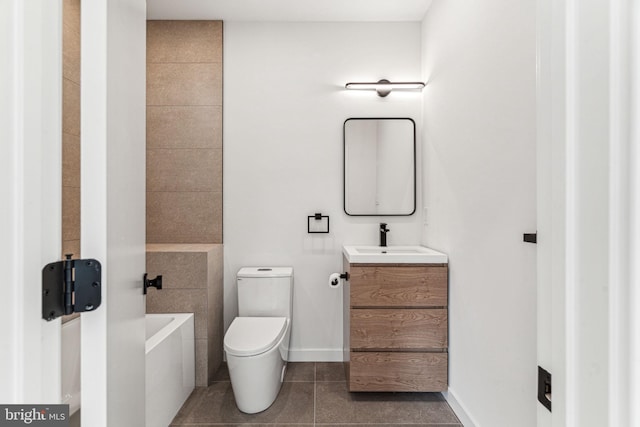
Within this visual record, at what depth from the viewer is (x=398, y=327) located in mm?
1969

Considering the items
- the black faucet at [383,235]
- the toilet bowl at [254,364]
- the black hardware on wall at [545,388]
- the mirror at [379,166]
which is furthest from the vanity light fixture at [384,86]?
the black hardware on wall at [545,388]

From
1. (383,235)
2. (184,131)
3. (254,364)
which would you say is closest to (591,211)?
(254,364)

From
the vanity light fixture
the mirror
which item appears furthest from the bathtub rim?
the vanity light fixture

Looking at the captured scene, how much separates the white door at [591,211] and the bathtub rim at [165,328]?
5.69ft

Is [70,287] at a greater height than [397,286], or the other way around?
[70,287]

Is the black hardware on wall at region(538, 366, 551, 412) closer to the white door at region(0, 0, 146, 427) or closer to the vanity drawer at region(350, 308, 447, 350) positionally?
the white door at region(0, 0, 146, 427)

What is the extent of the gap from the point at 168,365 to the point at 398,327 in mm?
1310

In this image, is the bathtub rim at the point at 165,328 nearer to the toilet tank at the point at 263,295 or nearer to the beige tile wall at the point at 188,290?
the beige tile wall at the point at 188,290

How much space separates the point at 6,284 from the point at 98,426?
0.37 meters

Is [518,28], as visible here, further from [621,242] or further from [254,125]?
[254,125]

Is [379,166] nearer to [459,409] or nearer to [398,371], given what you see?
[398,371]

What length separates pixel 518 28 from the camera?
1310mm

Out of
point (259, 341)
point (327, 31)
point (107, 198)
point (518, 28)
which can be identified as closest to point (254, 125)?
point (327, 31)

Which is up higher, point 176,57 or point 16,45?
point 176,57
